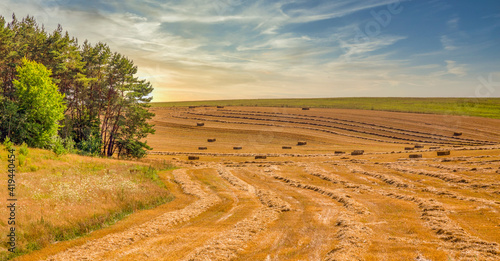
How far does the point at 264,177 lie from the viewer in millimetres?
33938

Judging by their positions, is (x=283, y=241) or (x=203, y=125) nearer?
(x=283, y=241)

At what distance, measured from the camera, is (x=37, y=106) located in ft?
141

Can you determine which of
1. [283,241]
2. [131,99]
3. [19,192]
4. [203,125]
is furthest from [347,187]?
[203,125]

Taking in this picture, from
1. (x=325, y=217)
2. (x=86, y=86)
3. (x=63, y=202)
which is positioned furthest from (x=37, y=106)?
(x=325, y=217)

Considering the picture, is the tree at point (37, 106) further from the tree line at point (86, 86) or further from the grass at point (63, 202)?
the grass at point (63, 202)

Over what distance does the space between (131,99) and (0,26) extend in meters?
22.7

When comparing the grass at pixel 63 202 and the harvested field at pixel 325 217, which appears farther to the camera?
the grass at pixel 63 202

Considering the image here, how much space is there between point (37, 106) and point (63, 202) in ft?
108

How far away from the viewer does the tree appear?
139 ft

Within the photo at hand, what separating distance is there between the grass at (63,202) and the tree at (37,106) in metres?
15.5

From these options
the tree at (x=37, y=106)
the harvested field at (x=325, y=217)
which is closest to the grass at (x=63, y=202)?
the harvested field at (x=325, y=217)

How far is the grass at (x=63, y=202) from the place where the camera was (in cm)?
1312

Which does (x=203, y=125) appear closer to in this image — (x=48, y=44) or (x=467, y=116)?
(x=48, y=44)

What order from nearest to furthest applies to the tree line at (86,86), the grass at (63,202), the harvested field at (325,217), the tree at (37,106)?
the harvested field at (325,217) → the grass at (63,202) → the tree at (37,106) → the tree line at (86,86)
